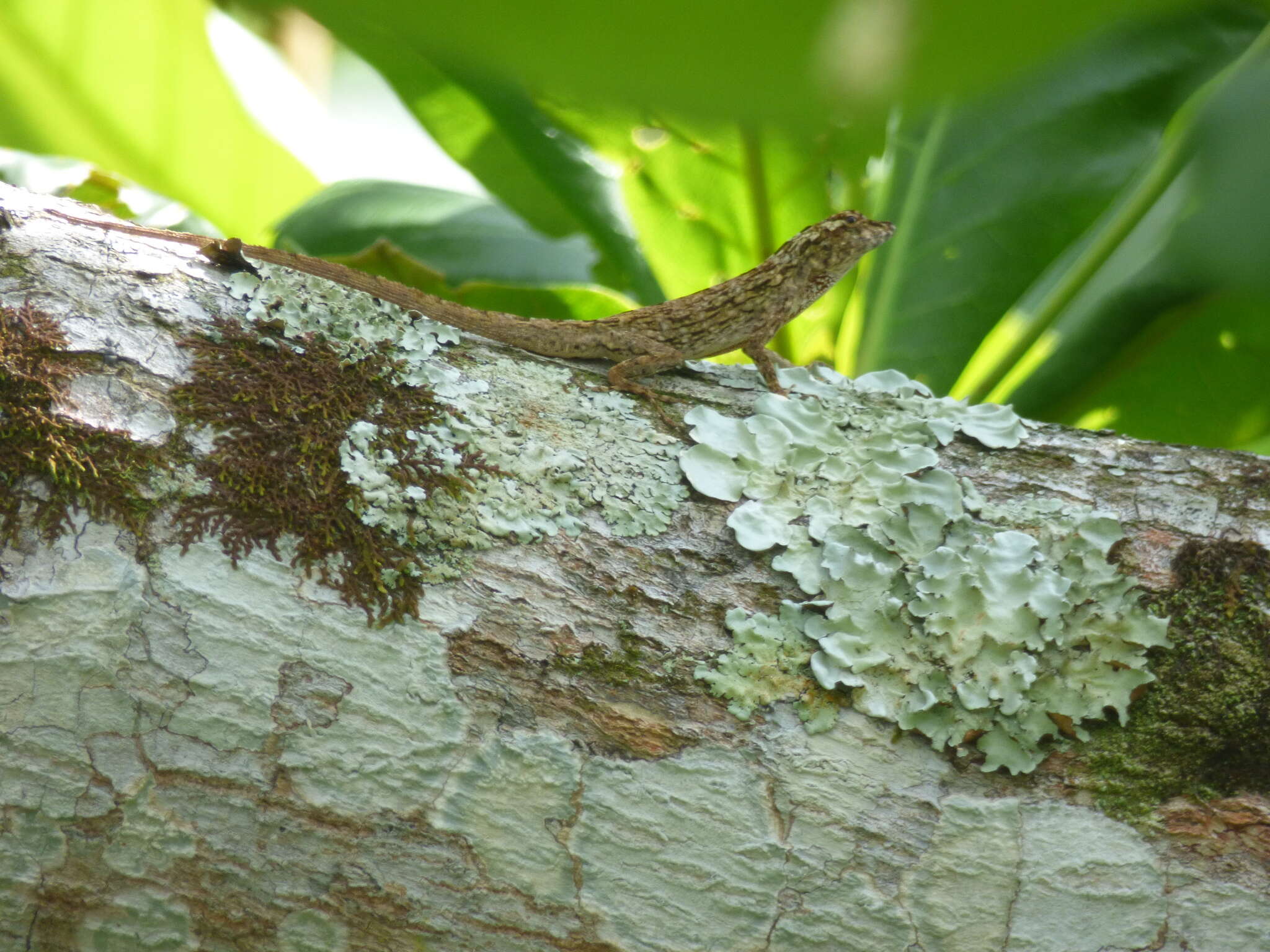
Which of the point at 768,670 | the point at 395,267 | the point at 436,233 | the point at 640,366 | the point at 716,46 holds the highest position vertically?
the point at 436,233

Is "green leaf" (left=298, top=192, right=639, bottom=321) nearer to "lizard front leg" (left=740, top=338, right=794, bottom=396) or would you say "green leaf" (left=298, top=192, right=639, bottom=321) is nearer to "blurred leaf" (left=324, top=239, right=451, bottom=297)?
"blurred leaf" (left=324, top=239, right=451, bottom=297)

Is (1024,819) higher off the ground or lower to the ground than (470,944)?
higher

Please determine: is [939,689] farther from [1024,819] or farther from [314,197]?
[314,197]

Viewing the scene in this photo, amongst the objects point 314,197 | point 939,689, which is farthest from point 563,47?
point 314,197

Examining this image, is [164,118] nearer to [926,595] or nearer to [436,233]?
[436,233]

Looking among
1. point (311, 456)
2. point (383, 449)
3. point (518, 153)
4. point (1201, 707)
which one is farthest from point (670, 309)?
point (1201, 707)

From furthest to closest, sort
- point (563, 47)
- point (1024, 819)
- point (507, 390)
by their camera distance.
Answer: point (507, 390), point (1024, 819), point (563, 47)

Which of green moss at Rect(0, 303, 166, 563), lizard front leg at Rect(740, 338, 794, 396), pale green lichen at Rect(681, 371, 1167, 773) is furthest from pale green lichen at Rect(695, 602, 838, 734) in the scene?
green moss at Rect(0, 303, 166, 563)
